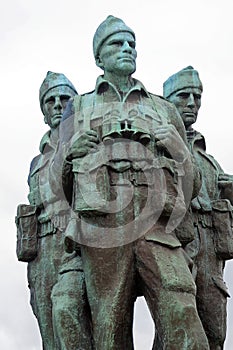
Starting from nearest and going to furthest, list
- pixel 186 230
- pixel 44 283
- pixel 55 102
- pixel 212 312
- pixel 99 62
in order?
pixel 186 230 → pixel 99 62 → pixel 212 312 → pixel 44 283 → pixel 55 102

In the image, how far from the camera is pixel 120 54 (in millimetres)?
11609

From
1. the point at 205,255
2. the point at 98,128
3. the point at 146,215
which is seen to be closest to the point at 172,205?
the point at 146,215

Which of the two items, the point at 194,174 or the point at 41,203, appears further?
the point at 41,203

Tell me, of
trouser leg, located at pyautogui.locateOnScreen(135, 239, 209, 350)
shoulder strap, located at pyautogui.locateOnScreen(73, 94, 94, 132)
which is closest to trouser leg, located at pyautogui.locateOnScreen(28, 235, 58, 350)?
shoulder strap, located at pyautogui.locateOnScreen(73, 94, 94, 132)

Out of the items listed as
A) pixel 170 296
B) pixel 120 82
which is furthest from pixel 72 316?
pixel 120 82

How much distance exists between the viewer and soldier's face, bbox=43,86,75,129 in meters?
13.3

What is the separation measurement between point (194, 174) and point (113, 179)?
88 centimetres

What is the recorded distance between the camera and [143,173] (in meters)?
11.1

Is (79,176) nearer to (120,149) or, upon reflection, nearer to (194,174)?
(120,149)

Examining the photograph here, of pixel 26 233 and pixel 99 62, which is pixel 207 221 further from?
pixel 99 62

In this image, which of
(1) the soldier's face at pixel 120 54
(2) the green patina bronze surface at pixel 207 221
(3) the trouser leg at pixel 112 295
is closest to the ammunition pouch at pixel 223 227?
(2) the green patina bronze surface at pixel 207 221

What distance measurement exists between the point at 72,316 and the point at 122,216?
100 centimetres

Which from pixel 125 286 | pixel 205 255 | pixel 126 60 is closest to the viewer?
pixel 125 286

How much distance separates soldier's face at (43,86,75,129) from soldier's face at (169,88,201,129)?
1110 millimetres
